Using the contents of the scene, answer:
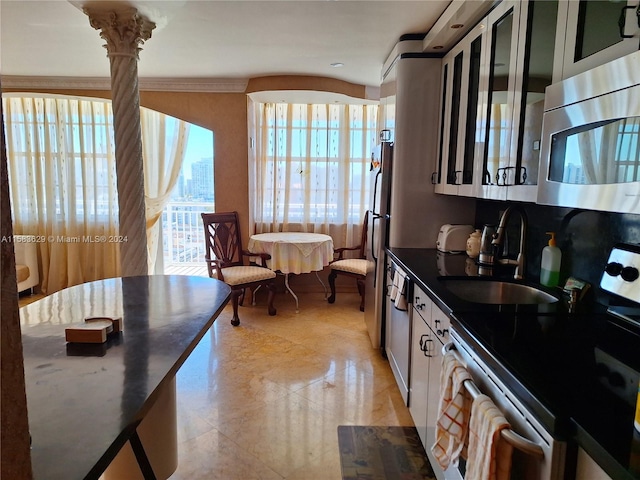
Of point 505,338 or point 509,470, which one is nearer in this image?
point 509,470

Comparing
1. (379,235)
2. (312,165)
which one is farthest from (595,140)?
(312,165)

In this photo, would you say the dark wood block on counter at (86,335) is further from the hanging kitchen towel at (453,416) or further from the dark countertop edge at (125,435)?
the hanging kitchen towel at (453,416)

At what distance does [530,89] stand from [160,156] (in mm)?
4369

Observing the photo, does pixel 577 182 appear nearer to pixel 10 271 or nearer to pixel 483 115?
pixel 483 115

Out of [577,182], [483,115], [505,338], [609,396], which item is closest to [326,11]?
[483,115]

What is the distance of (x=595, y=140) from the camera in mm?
1212

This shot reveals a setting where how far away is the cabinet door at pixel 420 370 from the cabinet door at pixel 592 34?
1.16 metres

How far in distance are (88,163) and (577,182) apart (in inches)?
209

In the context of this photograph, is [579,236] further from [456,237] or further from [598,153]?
[456,237]

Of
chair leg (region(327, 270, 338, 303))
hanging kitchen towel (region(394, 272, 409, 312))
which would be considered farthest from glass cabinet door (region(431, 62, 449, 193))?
chair leg (region(327, 270, 338, 303))

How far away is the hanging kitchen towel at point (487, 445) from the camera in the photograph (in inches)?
39.8

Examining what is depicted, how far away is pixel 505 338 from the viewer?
1270 millimetres

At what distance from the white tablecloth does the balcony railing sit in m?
1.70

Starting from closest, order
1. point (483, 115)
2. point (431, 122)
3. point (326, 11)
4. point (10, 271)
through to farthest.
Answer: point (10, 271), point (483, 115), point (326, 11), point (431, 122)
